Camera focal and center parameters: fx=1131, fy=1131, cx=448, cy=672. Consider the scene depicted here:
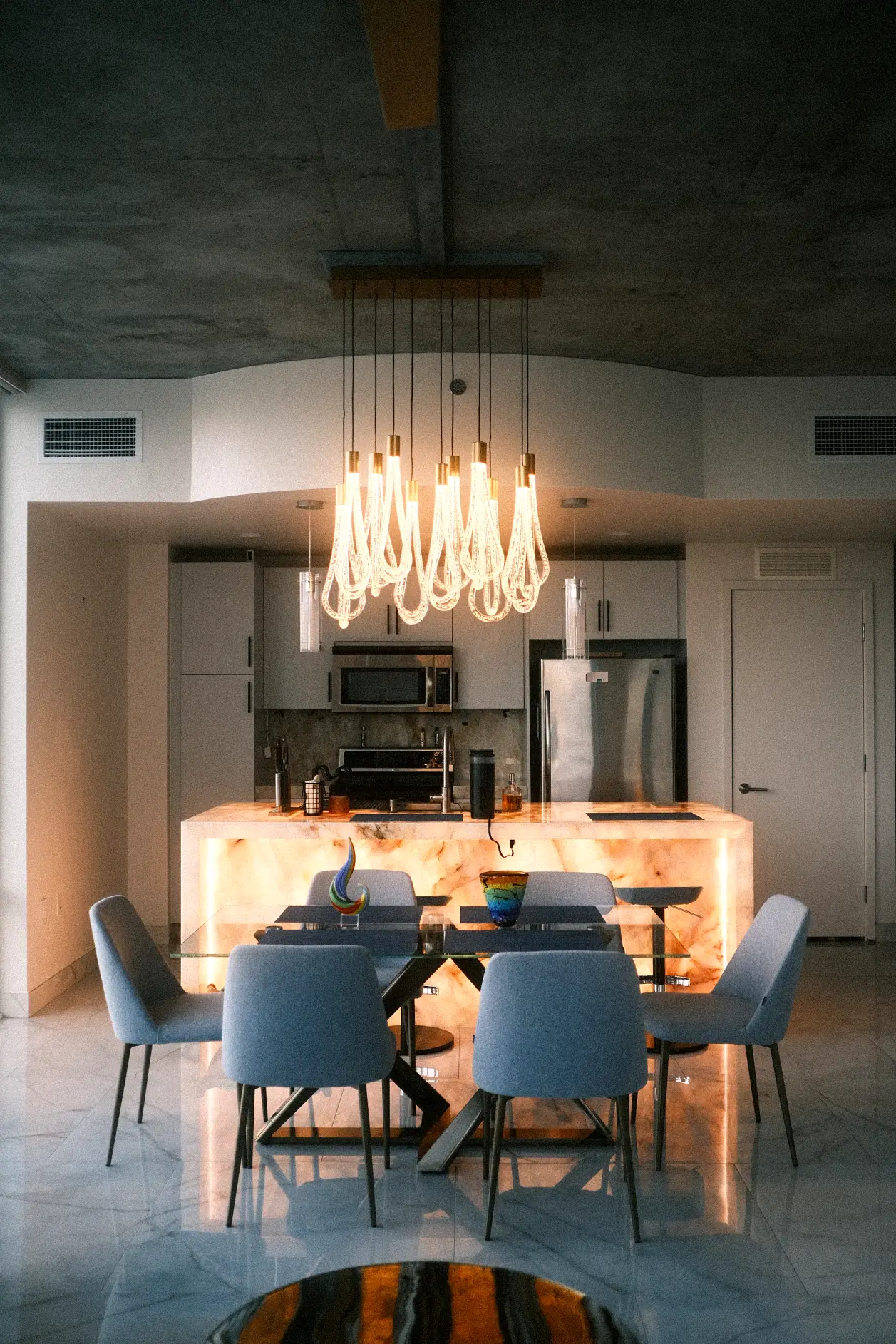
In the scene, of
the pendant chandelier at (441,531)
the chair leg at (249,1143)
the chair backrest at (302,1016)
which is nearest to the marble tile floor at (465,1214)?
the chair leg at (249,1143)

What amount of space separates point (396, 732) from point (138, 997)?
4.10 metres

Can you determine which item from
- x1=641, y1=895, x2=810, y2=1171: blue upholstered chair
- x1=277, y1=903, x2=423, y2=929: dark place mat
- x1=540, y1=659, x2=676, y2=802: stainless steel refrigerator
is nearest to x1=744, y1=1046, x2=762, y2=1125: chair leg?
x1=641, y1=895, x2=810, y2=1171: blue upholstered chair

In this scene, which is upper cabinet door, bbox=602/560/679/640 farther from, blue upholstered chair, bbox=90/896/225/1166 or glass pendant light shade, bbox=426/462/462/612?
blue upholstered chair, bbox=90/896/225/1166

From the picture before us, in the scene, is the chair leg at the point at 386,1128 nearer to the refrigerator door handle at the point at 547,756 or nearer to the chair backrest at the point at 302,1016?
the chair backrest at the point at 302,1016

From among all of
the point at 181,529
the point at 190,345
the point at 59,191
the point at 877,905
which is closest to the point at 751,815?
the point at 877,905

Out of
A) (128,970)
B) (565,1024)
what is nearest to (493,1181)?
(565,1024)

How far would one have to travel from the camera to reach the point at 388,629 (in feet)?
Result: 23.2

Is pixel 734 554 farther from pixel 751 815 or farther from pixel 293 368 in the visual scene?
pixel 293 368

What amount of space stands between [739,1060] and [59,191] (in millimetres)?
3947

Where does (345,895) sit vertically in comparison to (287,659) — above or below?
below

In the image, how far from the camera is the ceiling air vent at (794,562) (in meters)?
6.70

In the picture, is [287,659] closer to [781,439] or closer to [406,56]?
[781,439]

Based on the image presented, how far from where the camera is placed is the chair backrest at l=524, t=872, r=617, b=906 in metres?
4.14

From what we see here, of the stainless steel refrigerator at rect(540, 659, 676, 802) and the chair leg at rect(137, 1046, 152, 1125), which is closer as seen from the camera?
the chair leg at rect(137, 1046, 152, 1125)
